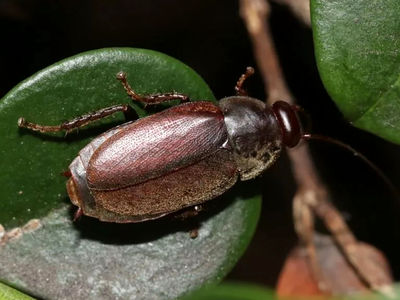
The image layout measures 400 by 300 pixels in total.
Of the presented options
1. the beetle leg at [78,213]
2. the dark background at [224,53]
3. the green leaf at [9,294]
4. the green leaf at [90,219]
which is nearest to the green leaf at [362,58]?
the green leaf at [90,219]

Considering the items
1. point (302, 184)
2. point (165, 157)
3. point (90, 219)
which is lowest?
point (302, 184)

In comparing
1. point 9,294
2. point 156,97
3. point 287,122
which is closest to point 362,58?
point 287,122

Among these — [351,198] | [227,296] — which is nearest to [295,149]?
[351,198]

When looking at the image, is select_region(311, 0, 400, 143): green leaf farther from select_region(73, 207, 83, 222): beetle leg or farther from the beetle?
select_region(73, 207, 83, 222): beetle leg

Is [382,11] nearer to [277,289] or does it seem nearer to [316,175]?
[316,175]

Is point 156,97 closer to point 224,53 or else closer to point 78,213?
point 78,213

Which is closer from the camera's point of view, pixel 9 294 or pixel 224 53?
pixel 9 294
